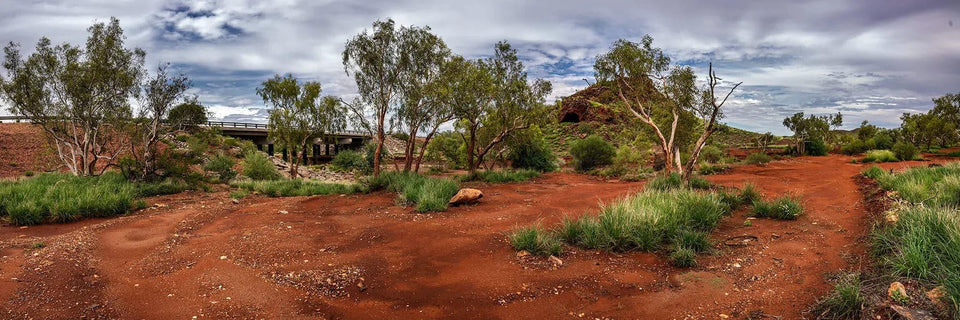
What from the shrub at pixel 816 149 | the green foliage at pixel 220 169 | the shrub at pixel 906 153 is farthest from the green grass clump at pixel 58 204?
the shrub at pixel 816 149

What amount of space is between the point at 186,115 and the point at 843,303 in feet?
71.4

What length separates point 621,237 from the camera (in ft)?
21.7

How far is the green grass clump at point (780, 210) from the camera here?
323 inches

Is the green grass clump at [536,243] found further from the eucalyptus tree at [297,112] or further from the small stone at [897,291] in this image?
the eucalyptus tree at [297,112]

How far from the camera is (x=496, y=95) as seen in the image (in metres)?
17.5

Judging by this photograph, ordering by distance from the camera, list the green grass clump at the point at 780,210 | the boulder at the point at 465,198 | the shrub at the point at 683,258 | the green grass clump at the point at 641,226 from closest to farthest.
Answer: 1. the shrub at the point at 683,258
2. the green grass clump at the point at 641,226
3. the green grass clump at the point at 780,210
4. the boulder at the point at 465,198

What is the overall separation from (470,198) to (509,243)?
4.05 metres

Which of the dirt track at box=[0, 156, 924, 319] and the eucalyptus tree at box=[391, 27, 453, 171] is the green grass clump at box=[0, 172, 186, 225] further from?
the eucalyptus tree at box=[391, 27, 453, 171]

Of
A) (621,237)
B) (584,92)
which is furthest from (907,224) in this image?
(584,92)

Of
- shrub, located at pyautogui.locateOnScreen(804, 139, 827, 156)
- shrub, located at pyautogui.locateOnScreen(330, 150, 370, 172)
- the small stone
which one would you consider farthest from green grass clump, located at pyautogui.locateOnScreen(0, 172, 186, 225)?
shrub, located at pyautogui.locateOnScreen(804, 139, 827, 156)

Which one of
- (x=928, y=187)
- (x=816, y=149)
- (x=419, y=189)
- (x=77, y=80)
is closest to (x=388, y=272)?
(x=419, y=189)

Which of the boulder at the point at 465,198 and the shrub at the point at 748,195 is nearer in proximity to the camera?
the shrub at the point at 748,195

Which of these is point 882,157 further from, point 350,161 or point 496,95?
point 350,161

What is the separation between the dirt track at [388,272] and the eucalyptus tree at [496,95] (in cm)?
772
